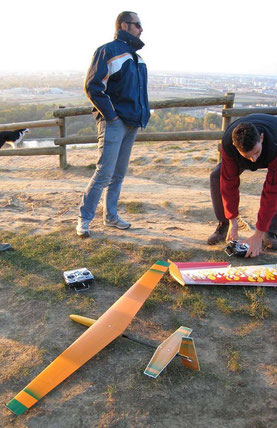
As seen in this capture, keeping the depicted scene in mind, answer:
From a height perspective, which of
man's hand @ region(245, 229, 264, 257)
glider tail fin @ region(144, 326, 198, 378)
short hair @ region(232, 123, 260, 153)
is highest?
short hair @ region(232, 123, 260, 153)

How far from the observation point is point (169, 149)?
9.64 m

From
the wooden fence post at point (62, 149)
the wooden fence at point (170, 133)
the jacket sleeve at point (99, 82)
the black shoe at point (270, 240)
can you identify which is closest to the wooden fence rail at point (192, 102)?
the wooden fence at point (170, 133)

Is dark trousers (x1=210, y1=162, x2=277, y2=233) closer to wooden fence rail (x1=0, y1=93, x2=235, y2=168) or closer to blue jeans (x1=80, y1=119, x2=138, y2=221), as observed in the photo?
blue jeans (x1=80, y1=119, x2=138, y2=221)

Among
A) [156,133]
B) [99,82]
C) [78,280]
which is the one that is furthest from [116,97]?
[156,133]

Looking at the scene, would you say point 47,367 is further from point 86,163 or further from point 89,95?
point 86,163

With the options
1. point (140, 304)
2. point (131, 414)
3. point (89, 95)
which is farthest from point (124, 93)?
point (131, 414)

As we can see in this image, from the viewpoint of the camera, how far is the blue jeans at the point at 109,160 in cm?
398

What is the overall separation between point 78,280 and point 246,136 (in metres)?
1.91

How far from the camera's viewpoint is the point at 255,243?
3436mm

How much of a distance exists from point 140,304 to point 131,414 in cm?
95

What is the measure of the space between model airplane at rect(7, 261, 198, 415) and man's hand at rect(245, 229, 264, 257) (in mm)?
1007

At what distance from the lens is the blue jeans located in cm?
398

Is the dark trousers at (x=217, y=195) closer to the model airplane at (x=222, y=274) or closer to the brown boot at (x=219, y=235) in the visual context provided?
the brown boot at (x=219, y=235)

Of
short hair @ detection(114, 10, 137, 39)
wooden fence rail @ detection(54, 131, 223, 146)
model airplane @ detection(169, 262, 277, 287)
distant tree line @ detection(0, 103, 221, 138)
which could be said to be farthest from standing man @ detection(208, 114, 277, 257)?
distant tree line @ detection(0, 103, 221, 138)
